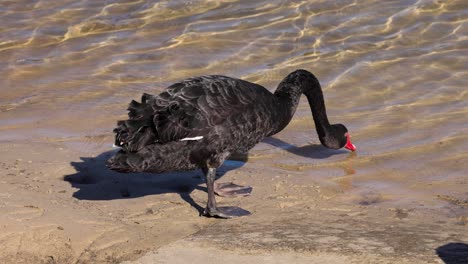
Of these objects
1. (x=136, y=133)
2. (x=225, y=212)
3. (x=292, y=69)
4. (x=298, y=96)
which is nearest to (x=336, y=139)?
(x=298, y=96)

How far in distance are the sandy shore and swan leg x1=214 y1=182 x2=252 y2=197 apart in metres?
0.06

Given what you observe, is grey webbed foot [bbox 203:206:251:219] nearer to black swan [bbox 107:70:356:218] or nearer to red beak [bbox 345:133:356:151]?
black swan [bbox 107:70:356:218]

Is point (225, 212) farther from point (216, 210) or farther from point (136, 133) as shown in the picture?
point (136, 133)

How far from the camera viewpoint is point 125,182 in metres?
7.33

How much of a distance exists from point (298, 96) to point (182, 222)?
1.88 meters

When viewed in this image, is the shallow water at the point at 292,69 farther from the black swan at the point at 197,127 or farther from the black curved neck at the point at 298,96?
the black swan at the point at 197,127

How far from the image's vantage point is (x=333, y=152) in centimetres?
847

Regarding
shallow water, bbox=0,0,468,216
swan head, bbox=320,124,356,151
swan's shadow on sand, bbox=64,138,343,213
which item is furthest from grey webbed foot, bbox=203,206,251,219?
swan head, bbox=320,124,356,151

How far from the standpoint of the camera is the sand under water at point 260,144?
583cm

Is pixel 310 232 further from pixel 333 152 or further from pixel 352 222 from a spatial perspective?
pixel 333 152

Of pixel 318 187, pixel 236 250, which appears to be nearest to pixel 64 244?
pixel 236 250

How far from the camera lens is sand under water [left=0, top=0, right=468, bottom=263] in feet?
19.1

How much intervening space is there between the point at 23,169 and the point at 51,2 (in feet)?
20.6

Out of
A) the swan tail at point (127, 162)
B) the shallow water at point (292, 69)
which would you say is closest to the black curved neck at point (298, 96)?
the shallow water at point (292, 69)
